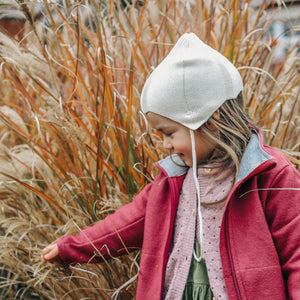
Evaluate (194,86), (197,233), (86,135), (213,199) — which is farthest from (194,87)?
(86,135)

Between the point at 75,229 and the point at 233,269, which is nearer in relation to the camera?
the point at 233,269

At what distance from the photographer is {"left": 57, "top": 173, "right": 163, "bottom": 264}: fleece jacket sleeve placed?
141 cm

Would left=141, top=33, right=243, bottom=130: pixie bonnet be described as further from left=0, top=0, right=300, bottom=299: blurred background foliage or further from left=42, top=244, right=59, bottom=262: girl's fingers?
left=42, top=244, right=59, bottom=262: girl's fingers

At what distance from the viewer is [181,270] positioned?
1.26 metres

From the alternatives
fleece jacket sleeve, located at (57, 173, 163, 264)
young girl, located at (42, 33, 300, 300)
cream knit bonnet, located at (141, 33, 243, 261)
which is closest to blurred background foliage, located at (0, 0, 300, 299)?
fleece jacket sleeve, located at (57, 173, 163, 264)

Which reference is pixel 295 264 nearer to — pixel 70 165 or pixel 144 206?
pixel 144 206

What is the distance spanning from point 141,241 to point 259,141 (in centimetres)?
56

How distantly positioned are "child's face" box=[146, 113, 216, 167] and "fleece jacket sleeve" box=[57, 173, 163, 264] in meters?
0.20

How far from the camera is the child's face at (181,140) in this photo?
4.01 ft

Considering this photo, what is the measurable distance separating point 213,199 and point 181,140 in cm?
22

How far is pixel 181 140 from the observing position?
1224mm

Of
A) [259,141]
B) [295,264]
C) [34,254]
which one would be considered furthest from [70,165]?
[295,264]

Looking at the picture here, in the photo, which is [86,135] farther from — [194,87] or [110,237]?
[194,87]

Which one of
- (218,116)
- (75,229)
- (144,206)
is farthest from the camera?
(75,229)
